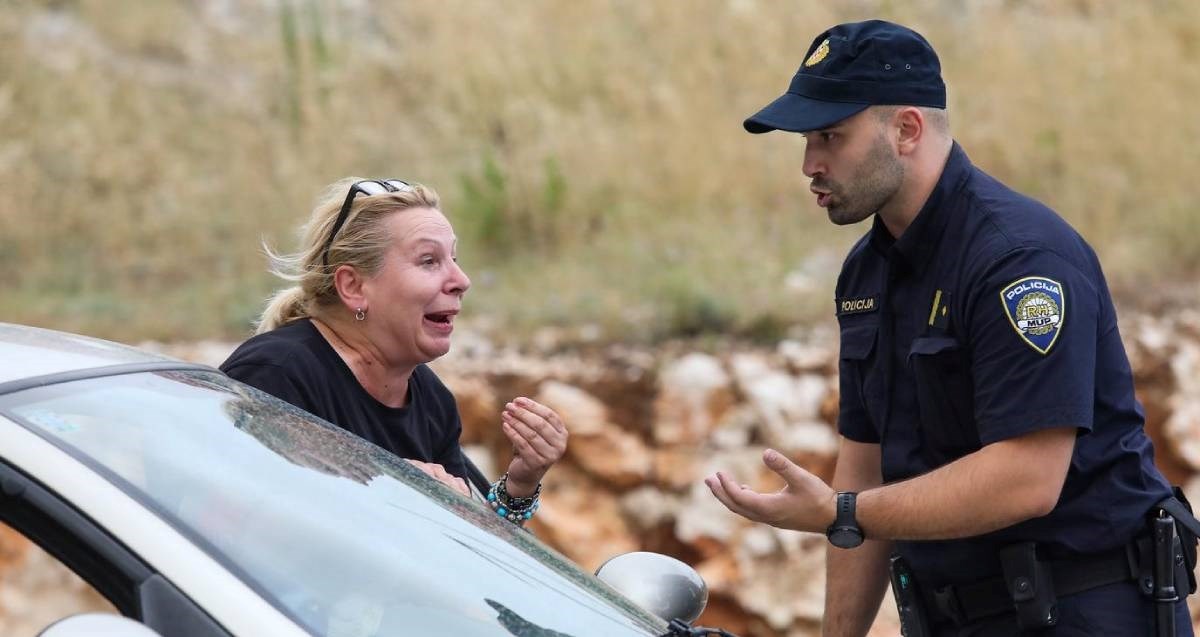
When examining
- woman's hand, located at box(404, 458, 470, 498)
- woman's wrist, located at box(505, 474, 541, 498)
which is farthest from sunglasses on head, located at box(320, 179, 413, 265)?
woman's wrist, located at box(505, 474, 541, 498)

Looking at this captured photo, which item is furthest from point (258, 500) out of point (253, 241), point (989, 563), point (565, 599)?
point (253, 241)

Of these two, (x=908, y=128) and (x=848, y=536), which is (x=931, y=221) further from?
(x=848, y=536)

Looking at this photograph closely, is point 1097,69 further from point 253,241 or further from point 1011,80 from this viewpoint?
point 253,241

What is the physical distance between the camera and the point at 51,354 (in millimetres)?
1931

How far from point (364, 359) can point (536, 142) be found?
229 inches

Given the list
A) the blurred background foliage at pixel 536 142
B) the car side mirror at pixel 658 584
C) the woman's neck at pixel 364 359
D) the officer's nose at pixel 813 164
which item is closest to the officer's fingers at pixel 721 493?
the car side mirror at pixel 658 584

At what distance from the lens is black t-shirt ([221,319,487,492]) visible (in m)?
2.58

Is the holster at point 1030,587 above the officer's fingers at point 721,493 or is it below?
below

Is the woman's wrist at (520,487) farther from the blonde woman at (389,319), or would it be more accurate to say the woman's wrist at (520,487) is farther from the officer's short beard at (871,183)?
the officer's short beard at (871,183)

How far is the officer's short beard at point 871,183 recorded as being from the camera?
2.57 m

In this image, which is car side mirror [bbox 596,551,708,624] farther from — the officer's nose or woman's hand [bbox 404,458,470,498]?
the officer's nose

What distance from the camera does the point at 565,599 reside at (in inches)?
80.7

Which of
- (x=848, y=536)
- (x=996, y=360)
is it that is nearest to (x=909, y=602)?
(x=848, y=536)

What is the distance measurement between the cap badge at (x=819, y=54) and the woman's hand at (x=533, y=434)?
832mm
